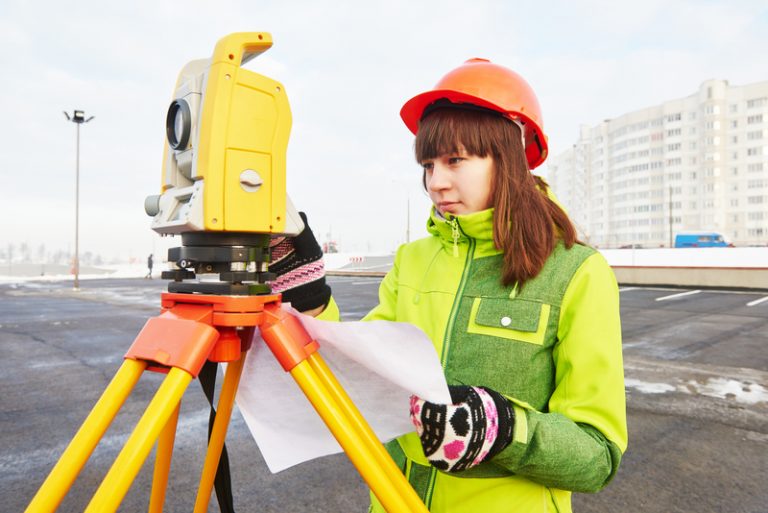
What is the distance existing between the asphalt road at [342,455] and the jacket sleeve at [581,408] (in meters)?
1.90

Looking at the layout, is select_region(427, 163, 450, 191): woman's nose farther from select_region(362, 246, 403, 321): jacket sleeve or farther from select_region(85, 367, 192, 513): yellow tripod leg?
select_region(85, 367, 192, 513): yellow tripod leg

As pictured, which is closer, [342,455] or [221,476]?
[221,476]

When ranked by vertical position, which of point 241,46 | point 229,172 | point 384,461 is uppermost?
point 241,46

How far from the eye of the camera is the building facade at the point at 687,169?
59812mm

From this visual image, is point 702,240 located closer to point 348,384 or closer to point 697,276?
point 697,276

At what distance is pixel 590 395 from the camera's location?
92 cm

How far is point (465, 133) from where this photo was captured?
3.80 ft

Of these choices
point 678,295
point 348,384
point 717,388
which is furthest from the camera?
point 678,295

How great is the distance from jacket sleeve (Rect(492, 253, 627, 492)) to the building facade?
63.7 metres

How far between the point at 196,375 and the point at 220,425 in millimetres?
339

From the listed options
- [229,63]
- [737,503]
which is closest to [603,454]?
[229,63]

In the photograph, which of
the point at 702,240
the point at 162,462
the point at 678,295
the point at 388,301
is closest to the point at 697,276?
the point at 678,295

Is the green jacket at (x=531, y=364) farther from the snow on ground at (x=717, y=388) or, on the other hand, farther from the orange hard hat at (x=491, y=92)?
the snow on ground at (x=717, y=388)

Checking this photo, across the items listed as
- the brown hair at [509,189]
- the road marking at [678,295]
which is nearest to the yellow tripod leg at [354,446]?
the brown hair at [509,189]
